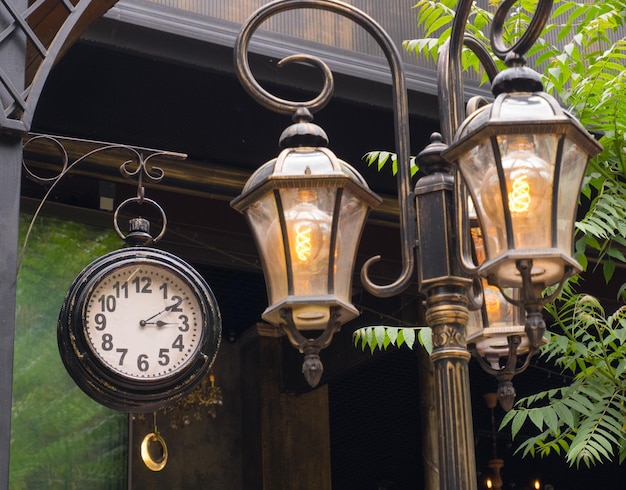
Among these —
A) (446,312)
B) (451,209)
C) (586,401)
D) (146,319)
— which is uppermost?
(146,319)

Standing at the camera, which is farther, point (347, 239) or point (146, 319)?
point (146, 319)

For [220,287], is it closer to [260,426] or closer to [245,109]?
[260,426]

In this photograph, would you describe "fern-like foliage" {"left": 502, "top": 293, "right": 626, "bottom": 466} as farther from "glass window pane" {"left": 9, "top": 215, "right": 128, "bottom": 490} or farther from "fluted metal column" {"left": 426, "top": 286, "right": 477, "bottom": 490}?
"glass window pane" {"left": 9, "top": 215, "right": 128, "bottom": 490}

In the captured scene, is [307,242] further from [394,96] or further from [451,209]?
[394,96]

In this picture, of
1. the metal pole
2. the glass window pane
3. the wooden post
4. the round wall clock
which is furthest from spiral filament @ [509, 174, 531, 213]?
the wooden post

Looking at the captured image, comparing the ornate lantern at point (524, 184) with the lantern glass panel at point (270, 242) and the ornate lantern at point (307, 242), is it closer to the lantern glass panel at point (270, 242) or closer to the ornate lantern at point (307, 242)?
the ornate lantern at point (307, 242)

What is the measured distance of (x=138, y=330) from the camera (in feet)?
19.8

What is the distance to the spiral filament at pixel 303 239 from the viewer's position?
4320mm

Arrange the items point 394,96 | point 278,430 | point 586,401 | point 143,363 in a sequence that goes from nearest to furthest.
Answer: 1. point 394,96
2. point 143,363
3. point 586,401
4. point 278,430

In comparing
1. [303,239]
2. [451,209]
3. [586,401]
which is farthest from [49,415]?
[451,209]

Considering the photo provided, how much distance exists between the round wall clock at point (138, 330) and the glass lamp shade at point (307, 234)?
5.38 ft

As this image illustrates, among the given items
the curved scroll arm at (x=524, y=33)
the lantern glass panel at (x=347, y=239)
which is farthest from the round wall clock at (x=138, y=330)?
the curved scroll arm at (x=524, y=33)

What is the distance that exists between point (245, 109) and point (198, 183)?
105 cm

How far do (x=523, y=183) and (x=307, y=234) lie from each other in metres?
0.85
